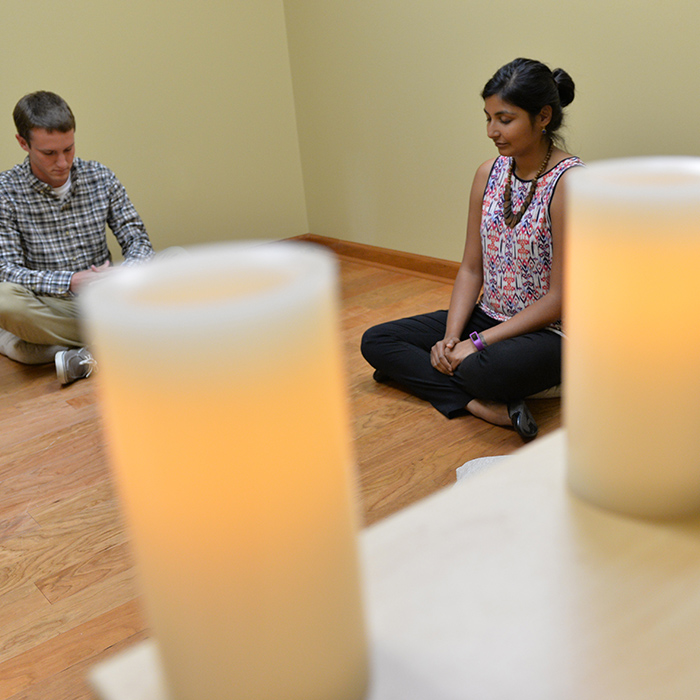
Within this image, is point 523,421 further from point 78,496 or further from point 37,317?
point 37,317

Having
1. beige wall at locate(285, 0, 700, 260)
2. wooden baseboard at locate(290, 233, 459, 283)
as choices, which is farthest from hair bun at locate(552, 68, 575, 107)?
wooden baseboard at locate(290, 233, 459, 283)

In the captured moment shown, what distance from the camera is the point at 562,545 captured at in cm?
40

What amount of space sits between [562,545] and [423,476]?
1.19 m

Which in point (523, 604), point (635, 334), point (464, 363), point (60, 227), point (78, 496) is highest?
point (635, 334)

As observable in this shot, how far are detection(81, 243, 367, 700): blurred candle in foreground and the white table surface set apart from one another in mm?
46

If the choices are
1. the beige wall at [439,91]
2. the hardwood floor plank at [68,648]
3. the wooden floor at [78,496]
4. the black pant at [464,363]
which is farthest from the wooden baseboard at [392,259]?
the hardwood floor plank at [68,648]

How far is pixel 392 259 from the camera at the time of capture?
311cm

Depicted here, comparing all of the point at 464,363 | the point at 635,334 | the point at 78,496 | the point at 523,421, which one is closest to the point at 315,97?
the point at 464,363

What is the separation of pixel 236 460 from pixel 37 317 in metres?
2.29

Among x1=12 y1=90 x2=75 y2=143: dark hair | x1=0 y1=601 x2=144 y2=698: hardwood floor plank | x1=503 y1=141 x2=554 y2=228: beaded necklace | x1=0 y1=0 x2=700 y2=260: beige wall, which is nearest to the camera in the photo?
x1=0 y1=601 x2=144 y2=698: hardwood floor plank

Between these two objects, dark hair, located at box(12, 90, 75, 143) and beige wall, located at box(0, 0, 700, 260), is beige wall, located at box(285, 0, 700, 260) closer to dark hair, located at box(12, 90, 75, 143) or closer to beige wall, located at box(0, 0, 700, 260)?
beige wall, located at box(0, 0, 700, 260)

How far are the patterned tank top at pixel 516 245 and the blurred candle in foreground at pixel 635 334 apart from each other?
1414 millimetres

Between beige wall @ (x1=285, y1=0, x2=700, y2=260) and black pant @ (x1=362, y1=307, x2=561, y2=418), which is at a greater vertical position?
beige wall @ (x1=285, y1=0, x2=700, y2=260)

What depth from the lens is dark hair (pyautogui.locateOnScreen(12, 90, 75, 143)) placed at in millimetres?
2289
